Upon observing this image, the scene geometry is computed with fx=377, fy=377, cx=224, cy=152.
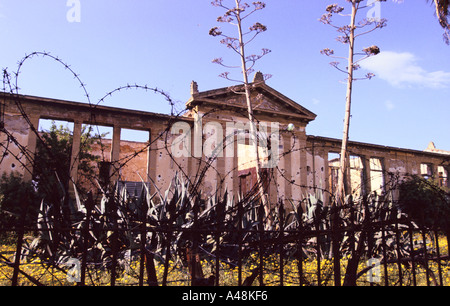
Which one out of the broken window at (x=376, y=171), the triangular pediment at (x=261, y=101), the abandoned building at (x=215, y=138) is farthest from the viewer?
the broken window at (x=376, y=171)

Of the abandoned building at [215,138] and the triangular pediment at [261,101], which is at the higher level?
the triangular pediment at [261,101]

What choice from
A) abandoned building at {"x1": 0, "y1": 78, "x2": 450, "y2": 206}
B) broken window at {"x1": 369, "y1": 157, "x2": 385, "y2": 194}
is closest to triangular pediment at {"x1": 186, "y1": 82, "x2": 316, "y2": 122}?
abandoned building at {"x1": 0, "y1": 78, "x2": 450, "y2": 206}

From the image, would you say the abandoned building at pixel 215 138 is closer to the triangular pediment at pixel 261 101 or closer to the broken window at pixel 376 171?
the triangular pediment at pixel 261 101

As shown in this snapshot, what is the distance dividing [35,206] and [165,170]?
4.85m

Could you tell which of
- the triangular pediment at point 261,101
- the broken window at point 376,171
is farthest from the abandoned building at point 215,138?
the broken window at point 376,171

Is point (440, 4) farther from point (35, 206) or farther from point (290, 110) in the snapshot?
point (35, 206)

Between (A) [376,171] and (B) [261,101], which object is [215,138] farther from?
(A) [376,171]

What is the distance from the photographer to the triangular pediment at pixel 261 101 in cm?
1588

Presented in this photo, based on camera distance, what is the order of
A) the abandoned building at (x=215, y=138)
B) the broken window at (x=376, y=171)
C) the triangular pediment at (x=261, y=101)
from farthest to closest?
the broken window at (x=376, y=171)
the triangular pediment at (x=261, y=101)
the abandoned building at (x=215, y=138)

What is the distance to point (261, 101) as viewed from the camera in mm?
17312

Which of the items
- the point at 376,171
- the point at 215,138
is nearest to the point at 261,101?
the point at 215,138

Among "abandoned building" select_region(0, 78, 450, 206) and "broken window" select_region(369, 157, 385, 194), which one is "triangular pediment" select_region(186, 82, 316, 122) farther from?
"broken window" select_region(369, 157, 385, 194)

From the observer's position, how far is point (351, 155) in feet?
65.2
